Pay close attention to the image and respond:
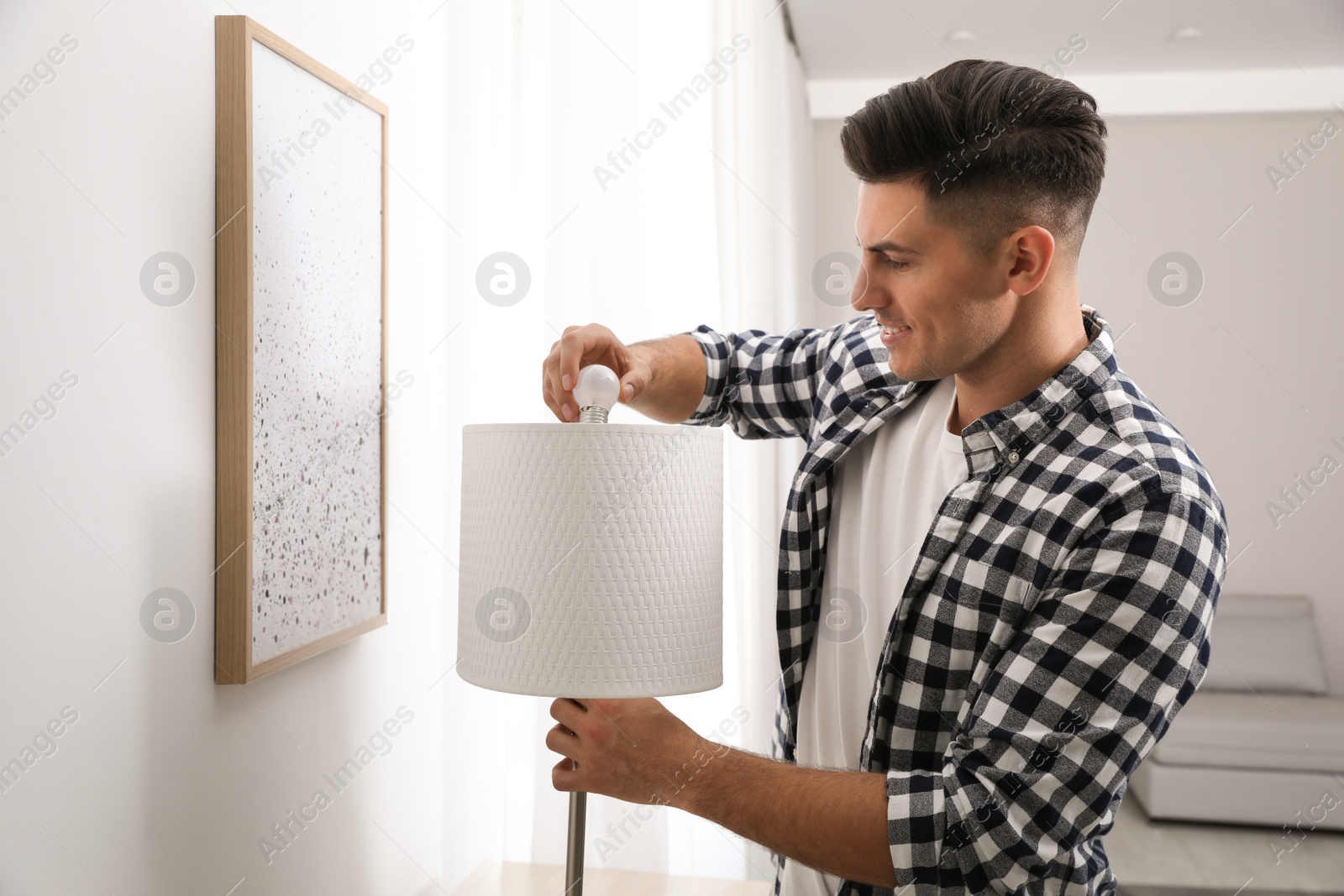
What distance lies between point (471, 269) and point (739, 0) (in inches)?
49.2

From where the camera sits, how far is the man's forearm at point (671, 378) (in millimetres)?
1292

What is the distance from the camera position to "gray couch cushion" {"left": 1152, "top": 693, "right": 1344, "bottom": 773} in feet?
11.9

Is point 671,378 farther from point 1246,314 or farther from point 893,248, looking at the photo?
point 1246,314

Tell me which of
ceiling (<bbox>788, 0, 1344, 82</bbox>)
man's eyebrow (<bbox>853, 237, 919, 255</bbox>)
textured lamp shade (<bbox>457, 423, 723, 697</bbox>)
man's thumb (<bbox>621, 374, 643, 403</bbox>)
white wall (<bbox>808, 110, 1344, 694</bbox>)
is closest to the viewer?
textured lamp shade (<bbox>457, 423, 723, 697</bbox>)

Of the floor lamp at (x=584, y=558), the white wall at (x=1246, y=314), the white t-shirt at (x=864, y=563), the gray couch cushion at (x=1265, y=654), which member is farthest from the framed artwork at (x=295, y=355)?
the gray couch cushion at (x=1265, y=654)

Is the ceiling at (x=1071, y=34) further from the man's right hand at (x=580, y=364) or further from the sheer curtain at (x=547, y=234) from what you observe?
the man's right hand at (x=580, y=364)

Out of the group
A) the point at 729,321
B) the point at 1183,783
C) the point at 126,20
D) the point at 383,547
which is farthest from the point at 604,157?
the point at 1183,783

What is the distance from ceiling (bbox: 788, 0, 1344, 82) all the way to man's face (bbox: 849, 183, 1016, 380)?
276 cm

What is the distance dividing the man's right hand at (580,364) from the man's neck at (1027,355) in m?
0.40

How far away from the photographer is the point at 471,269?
1.62m

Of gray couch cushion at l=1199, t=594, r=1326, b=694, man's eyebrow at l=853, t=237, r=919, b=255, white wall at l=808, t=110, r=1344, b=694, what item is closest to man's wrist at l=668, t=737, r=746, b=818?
man's eyebrow at l=853, t=237, r=919, b=255

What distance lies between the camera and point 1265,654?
4.21m

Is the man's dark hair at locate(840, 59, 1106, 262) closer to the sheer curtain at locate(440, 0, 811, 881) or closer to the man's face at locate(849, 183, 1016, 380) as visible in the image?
the man's face at locate(849, 183, 1016, 380)

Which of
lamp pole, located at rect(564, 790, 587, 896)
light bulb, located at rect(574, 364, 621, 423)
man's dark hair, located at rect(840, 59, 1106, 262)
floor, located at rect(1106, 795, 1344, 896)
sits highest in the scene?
man's dark hair, located at rect(840, 59, 1106, 262)
